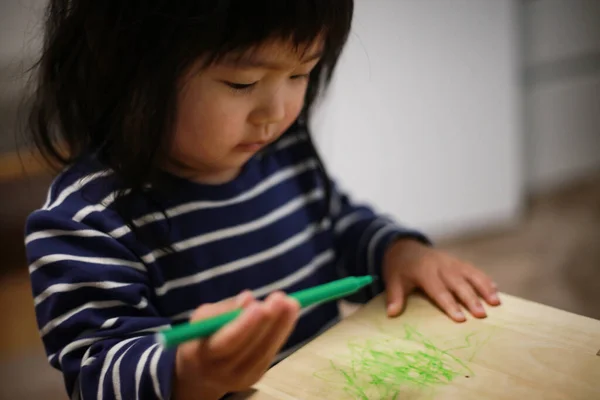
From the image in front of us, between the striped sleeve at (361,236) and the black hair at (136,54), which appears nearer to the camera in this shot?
the black hair at (136,54)

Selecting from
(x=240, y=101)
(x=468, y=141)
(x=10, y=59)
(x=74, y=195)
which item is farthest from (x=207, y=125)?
(x=468, y=141)

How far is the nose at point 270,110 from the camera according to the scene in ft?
1.88

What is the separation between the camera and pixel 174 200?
0.67 m

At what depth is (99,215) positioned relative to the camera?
0.59m

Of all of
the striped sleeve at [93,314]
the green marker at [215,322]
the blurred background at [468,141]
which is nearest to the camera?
the green marker at [215,322]

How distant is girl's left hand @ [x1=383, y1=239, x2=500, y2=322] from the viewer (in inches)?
25.3

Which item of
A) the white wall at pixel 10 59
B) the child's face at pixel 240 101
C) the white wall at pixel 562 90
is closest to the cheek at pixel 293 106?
the child's face at pixel 240 101

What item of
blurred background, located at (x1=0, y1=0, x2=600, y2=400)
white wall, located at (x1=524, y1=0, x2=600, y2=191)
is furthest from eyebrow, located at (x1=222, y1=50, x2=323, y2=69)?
white wall, located at (x1=524, y1=0, x2=600, y2=191)

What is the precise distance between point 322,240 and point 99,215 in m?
0.31

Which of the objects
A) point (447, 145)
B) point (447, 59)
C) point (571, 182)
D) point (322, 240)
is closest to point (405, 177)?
point (447, 145)

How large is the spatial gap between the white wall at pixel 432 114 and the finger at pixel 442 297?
91 centimetres

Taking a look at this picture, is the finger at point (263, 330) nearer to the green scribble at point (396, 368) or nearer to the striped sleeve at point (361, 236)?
the green scribble at point (396, 368)

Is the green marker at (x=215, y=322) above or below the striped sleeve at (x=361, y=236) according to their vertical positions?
above

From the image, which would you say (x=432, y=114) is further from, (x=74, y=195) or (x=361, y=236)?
(x=74, y=195)
